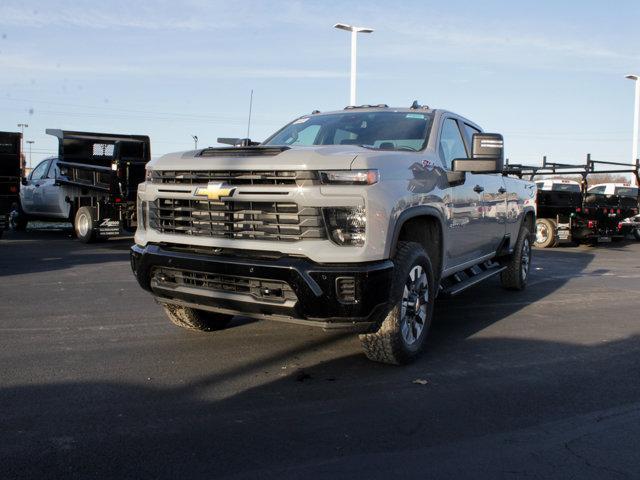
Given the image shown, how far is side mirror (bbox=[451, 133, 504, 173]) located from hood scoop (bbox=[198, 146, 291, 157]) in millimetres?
1726

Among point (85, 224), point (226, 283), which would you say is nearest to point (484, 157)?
point (226, 283)

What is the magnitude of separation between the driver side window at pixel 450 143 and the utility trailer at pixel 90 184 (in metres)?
7.87

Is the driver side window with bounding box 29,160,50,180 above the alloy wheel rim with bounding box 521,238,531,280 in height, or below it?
above

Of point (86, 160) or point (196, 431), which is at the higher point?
point (86, 160)

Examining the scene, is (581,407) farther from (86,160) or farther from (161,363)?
(86,160)

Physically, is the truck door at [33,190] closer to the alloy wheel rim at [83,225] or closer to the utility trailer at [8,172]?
the utility trailer at [8,172]

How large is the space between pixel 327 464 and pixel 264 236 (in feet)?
5.80

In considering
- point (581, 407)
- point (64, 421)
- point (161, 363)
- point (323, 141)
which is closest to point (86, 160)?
point (323, 141)

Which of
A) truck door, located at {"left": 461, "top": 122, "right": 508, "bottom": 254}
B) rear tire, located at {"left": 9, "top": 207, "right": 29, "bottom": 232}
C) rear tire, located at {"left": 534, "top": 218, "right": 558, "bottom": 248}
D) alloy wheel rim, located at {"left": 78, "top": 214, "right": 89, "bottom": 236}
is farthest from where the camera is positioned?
rear tire, located at {"left": 9, "top": 207, "right": 29, "bottom": 232}

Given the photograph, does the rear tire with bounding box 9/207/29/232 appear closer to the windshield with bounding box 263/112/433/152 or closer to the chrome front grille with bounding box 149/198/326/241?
the windshield with bounding box 263/112/433/152

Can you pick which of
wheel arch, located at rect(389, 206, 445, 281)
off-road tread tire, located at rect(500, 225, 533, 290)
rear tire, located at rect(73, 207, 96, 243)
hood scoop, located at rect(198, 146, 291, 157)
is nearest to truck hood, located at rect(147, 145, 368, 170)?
hood scoop, located at rect(198, 146, 291, 157)

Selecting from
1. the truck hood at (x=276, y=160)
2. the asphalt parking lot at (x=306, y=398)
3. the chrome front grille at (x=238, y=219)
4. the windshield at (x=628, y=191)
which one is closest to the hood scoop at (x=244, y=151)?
the truck hood at (x=276, y=160)

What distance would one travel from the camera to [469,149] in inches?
270

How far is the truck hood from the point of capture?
4320 millimetres
